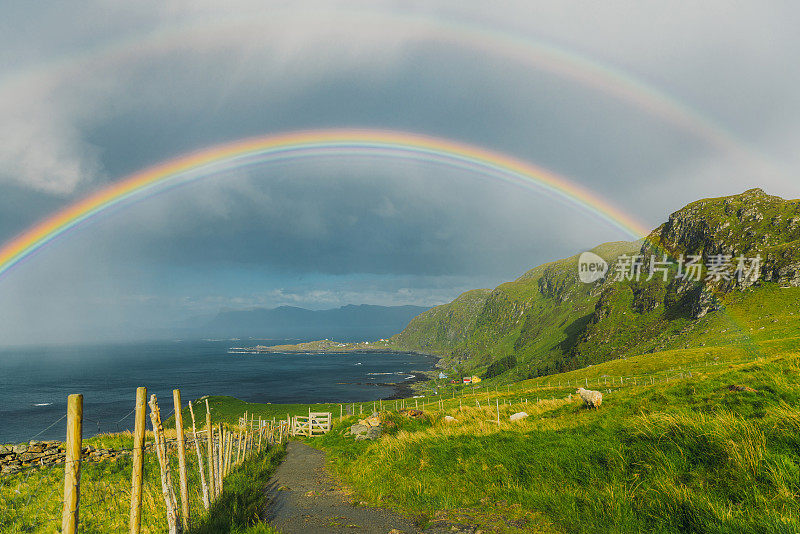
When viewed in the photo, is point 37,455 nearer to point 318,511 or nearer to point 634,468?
point 318,511

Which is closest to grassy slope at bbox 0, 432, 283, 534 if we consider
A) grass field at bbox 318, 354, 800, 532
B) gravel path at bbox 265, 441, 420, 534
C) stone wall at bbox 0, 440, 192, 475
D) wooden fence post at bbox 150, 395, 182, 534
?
stone wall at bbox 0, 440, 192, 475

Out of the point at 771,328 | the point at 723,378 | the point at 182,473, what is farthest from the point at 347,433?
the point at 771,328

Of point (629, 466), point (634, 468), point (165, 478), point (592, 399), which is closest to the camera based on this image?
point (165, 478)

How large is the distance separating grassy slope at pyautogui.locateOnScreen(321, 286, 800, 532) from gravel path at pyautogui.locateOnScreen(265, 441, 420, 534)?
85 cm

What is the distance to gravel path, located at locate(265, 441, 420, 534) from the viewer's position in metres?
10.1

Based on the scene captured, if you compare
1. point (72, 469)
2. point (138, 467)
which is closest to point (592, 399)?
point (138, 467)

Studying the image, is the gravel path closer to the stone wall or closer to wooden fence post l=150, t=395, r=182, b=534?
wooden fence post l=150, t=395, r=182, b=534

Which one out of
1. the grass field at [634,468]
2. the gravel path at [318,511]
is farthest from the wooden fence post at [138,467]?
the grass field at [634,468]

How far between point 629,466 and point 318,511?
29.9 ft

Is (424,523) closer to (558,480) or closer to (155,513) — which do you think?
(558,480)

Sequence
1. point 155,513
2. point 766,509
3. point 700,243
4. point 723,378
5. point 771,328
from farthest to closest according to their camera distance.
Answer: point 700,243 < point 771,328 < point 723,378 < point 155,513 < point 766,509

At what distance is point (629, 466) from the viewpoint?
9125 mm

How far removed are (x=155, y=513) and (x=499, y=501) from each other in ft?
34.2

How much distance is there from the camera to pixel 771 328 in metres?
108
